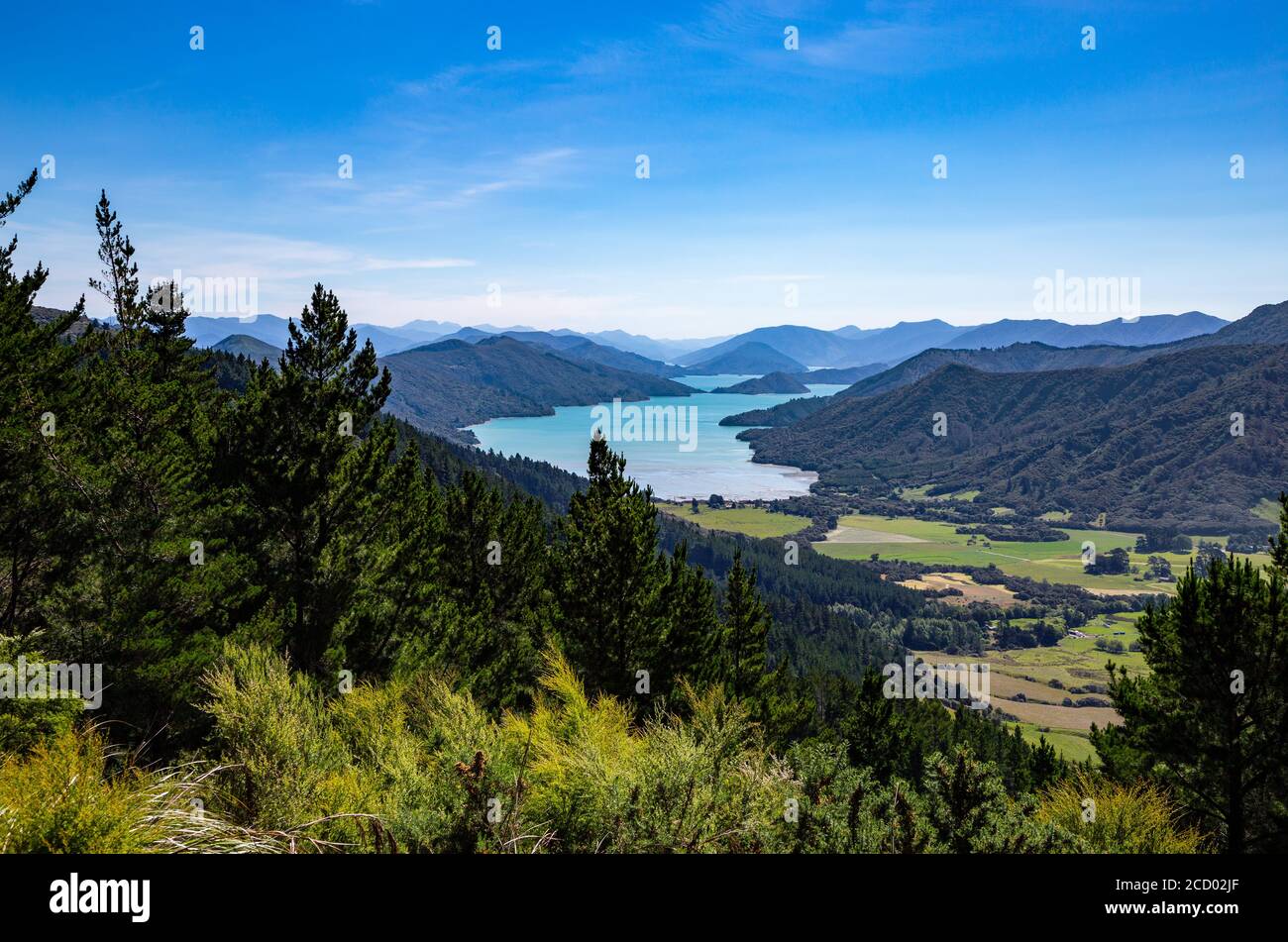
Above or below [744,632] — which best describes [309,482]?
above

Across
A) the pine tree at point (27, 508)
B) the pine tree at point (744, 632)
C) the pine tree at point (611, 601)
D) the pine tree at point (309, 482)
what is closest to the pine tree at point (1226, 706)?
the pine tree at point (611, 601)

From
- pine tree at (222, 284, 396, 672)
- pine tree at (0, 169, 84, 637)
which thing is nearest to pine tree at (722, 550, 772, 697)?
pine tree at (222, 284, 396, 672)

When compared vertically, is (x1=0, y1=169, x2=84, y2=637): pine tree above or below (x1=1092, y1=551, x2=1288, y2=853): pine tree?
above

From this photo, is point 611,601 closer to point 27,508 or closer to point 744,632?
point 744,632

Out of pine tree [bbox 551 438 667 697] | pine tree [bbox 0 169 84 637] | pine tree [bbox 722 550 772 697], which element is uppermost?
pine tree [bbox 0 169 84 637]

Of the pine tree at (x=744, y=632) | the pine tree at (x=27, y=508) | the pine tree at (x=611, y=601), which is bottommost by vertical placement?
the pine tree at (x=744, y=632)

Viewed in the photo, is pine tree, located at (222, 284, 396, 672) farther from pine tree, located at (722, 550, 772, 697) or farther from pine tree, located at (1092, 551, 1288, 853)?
pine tree, located at (1092, 551, 1288, 853)

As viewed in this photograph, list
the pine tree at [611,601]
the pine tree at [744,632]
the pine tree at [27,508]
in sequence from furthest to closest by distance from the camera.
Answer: the pine tree at [744,632]
the pine tree at [611,601]
the pine tree at [27,508]

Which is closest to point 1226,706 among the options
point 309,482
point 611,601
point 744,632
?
point 611,601

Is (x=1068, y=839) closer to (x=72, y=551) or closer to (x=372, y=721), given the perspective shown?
(x=372, y=721)

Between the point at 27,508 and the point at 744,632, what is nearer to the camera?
the point at 27,508

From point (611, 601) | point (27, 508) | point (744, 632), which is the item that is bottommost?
point (744, 632)

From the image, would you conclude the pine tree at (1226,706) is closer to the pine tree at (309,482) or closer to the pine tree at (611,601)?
the pine tree at (611,601)

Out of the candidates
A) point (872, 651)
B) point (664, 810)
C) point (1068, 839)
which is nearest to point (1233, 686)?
point (1068, 839)
